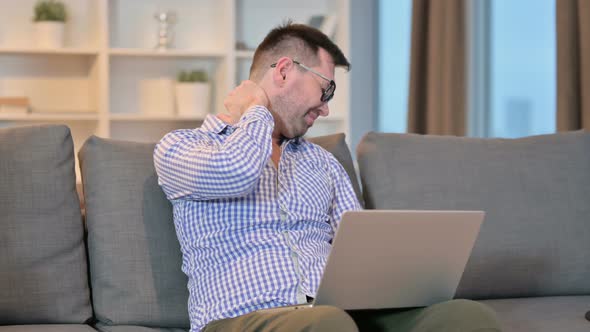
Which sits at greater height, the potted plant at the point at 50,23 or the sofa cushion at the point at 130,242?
the potted plant at the point at 50,23

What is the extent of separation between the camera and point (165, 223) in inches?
77.5

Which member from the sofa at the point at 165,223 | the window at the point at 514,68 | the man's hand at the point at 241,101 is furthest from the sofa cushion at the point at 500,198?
the window at the point at 514,68

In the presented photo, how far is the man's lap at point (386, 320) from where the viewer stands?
143cm

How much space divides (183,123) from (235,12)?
2.15 ft

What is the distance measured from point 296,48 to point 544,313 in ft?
2.89

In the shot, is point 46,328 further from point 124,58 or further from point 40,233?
point 124,58

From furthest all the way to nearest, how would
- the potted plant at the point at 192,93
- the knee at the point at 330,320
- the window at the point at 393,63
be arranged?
1. the window at the point at 393,63
2. the potted plant at the point at 192,93
3. the knee at the point at 330,320

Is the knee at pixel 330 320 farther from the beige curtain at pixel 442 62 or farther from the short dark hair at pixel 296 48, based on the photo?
the beige curtain at pixel 442 62

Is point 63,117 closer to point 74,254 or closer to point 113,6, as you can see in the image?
point 113,6

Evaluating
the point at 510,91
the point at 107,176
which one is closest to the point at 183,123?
the point at 510,91

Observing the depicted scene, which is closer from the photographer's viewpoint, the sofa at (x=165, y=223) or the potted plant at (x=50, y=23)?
the sofa at (x=165, y=223)

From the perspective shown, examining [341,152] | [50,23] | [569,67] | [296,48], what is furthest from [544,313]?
[50,23]

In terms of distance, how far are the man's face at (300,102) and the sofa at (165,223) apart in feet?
0.86

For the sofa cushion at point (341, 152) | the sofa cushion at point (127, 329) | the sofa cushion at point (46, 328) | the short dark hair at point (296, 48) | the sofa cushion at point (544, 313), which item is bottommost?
the sofa cushion at point (544, 313)
